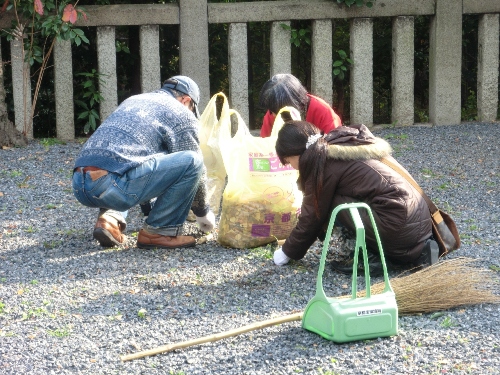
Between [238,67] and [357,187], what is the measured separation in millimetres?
3965

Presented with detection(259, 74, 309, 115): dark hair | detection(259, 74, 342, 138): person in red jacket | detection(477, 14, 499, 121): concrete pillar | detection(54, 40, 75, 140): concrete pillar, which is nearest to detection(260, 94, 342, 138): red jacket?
detection(259, 74, 342, 138): person in red jacket

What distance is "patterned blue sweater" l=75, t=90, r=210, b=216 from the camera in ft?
15.0

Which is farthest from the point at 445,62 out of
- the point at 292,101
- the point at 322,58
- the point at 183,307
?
the point at 183,307

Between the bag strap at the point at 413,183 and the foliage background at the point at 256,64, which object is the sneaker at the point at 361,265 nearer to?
the bag strap at the point at 413,183

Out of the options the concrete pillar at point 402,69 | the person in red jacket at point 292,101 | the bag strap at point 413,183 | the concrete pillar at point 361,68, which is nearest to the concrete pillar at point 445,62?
the concrete pillar at point 402,69

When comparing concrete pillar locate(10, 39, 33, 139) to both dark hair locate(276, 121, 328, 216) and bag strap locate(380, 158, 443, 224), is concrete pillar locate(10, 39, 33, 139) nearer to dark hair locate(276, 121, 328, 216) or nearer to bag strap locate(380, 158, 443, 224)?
dark hair locate(276, 121, 328, 216)

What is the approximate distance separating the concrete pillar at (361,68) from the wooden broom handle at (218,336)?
15.7 ft

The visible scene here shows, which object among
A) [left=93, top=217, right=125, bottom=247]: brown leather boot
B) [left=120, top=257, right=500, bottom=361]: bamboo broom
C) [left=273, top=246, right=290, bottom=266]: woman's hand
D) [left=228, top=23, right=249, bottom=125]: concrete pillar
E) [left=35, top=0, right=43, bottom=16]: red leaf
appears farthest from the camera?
[left=228, top=23, right=249, bottom=125]: concrete pillar

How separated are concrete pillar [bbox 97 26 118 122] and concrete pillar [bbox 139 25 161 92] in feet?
0.85

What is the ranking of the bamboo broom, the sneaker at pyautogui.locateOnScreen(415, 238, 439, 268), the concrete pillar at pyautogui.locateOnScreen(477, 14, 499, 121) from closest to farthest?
the bamboo broom < the sneaker at pyautogui.locateOnScreen(415, 238, 439, 268) < the concrete pillar at pyautogui.locateOnScreen(477, 14, 499, 121)

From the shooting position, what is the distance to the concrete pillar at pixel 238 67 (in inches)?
307

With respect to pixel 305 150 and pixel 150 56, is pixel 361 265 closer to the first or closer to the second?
pixel 305 150

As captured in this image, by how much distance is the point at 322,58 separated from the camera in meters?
7.98

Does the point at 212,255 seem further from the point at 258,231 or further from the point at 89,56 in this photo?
the point at 89,56
